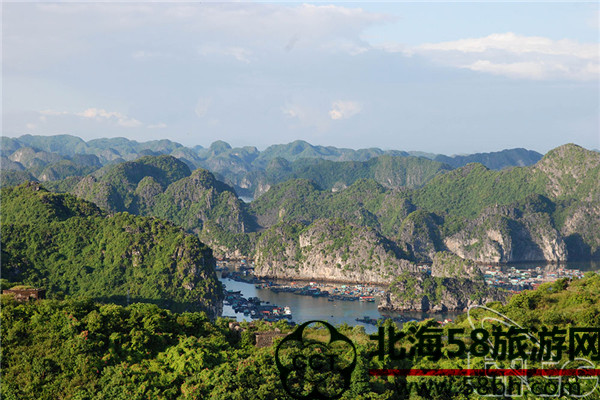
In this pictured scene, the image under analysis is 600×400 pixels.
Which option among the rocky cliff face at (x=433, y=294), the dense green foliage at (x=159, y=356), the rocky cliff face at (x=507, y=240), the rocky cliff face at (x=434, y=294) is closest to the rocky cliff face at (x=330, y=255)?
the rocky cliff face at (x=434, y=294)

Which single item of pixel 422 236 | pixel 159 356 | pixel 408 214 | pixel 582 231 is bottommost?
pixel 159 356

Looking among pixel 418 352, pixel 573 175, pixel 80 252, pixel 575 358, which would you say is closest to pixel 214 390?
pixel 418 352

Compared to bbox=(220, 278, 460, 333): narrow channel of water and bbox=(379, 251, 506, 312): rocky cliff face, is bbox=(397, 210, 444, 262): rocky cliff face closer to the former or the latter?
bbox=(379, 251, 506, 312): rocky cliff face

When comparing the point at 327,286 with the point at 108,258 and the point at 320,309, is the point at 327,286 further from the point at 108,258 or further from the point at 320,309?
the point at 108,258

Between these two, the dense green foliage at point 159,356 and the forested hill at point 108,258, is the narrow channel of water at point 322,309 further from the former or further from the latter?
the dense green foliage at point 159,356

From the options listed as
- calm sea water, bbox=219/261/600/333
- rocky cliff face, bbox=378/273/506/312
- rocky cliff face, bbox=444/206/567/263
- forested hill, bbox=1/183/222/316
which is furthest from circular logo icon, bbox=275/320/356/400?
rocky cliff face, bbox=444/206/567/263

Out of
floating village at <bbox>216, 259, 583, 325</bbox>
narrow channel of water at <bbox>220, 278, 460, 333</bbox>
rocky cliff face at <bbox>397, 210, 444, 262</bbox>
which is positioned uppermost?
rocky cliff face at <bbox>397, 210, 444, 262</bbox>

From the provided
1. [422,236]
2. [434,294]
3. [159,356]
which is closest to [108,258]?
[434,294]

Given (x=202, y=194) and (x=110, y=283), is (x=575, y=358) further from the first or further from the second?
(x=202, y=194)
